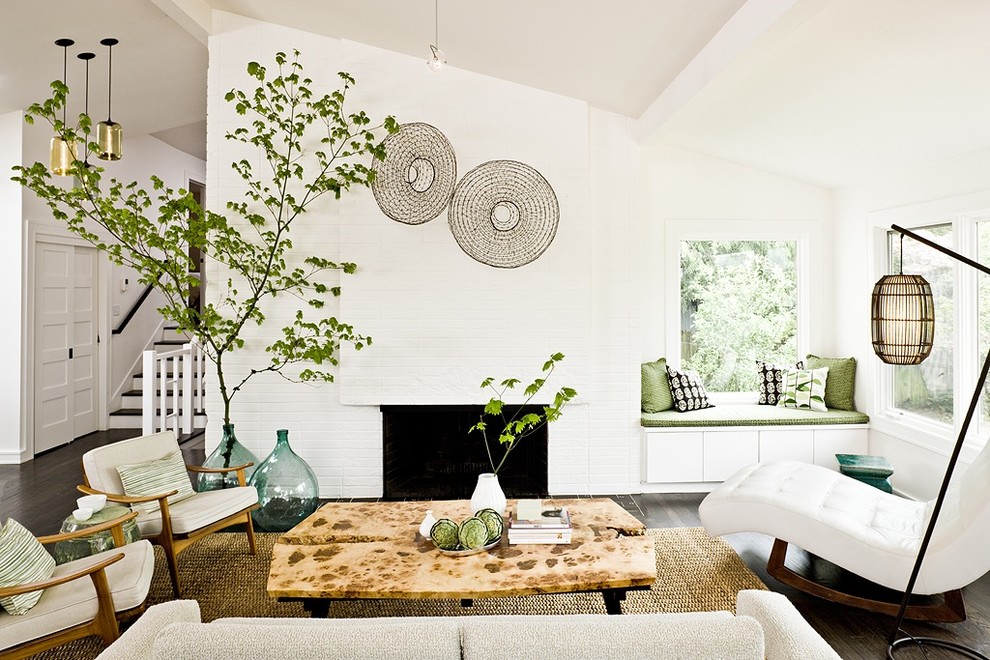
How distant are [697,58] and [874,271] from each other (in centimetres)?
234

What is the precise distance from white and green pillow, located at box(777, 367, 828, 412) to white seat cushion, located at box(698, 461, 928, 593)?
1676mm

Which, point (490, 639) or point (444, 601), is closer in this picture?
point (490, 639)

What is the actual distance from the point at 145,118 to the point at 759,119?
221 inches

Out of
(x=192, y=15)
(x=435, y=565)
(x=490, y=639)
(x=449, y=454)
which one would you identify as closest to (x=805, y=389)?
(x=449, y=454)

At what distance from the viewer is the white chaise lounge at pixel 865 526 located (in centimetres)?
292

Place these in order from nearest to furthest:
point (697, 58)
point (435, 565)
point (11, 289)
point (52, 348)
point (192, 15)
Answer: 1. point (435, 565)
2. point (697, 58)
3. point (192, 15)
4. point (11, 289)
5. point (52, 348)

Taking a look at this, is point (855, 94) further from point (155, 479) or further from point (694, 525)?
point (155, 479)

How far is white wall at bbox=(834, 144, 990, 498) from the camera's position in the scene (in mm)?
4363

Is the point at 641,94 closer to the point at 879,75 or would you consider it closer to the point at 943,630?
the point at 879,75

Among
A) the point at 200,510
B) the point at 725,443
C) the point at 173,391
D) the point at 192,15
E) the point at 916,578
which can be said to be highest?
the point at 192,15

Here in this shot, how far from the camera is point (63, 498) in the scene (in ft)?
17.0

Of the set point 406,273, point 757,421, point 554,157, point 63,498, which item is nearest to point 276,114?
point 406,273

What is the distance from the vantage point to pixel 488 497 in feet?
10.6

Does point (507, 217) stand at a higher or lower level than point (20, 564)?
higher
